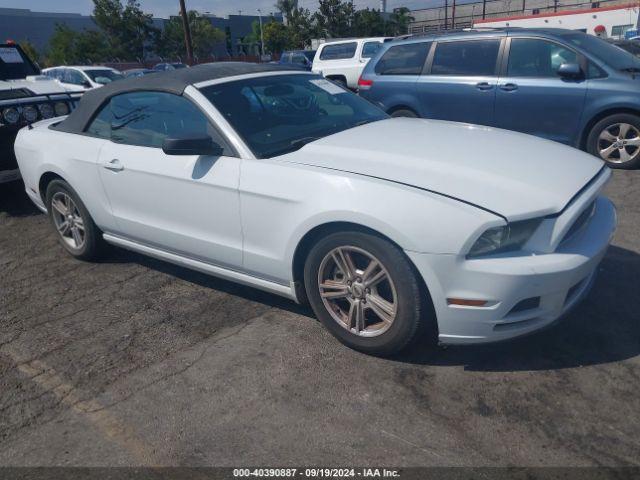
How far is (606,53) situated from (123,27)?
38834mm

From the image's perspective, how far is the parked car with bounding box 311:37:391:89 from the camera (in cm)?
1538

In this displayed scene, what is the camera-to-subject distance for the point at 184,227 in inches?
142

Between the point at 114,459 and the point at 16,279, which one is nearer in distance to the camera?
the point at 114,459

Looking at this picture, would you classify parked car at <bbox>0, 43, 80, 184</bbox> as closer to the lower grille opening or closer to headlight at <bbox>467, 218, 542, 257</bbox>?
headlight at <bbox>467, 218, 542, 257</bbox>

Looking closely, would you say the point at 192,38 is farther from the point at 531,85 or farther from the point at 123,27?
the point at 531,85

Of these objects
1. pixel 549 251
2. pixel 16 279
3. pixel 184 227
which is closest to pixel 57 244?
pixel 16 279

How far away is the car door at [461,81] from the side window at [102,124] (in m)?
4.49

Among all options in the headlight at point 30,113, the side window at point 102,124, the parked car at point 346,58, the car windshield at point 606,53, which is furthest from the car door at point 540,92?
the parked car at point 346,58

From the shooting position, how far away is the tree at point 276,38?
164 ft

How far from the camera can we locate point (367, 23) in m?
46.8

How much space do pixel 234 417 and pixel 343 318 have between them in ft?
2.70

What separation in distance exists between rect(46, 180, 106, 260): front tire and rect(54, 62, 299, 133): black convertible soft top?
52 centimetres

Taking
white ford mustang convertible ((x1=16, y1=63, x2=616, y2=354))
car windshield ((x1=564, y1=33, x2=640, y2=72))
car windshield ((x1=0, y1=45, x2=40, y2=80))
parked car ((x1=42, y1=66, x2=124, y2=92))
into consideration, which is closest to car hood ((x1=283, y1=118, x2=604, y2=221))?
white ford mustang convertible ((x1=16, y1=63, x2=616, y2=354))

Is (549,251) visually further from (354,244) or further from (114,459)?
(114,459)
